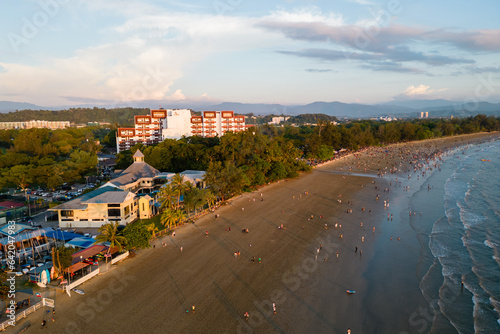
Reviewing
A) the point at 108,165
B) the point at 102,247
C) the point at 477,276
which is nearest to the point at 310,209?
the point at 477,276

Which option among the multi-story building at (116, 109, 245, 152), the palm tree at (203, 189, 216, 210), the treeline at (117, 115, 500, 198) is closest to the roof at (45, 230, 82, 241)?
the palm tree at (203, 189, 216, 210)

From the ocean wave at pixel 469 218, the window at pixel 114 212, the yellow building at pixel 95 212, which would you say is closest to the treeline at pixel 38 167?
the yellow building at pixel 95 212

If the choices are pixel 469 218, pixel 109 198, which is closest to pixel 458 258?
pixel 469 218

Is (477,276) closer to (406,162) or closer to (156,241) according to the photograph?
(156,241)

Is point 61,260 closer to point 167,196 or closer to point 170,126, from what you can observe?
point 167,196

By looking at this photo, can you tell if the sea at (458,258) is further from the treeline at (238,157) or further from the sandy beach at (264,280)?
the treeline at (238,157)
